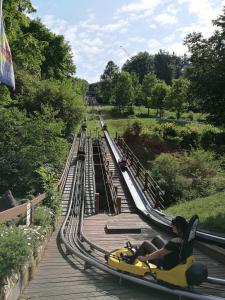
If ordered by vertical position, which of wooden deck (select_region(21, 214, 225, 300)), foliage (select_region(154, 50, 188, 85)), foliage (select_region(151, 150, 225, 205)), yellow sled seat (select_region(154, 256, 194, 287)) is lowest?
foliage (select_region(151, 150, 225, 205))

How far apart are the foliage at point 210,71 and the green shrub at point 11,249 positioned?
9439mm

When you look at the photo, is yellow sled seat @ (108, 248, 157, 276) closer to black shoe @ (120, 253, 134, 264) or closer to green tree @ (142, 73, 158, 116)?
black shoe @ (120, 253, 134, 264)

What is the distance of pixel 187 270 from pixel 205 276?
1.06ft

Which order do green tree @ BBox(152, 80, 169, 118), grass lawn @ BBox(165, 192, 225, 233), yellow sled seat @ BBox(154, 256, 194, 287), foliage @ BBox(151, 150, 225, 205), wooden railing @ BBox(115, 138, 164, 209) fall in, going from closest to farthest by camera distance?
yellow sled seat @ BBox(154, 256, 194, 287) < grass lawn @ BBox(165, 192, 225, 233) < wooden railing @ BBox(115, 138, 164, 209) < foliage @ BBox(151, 150, 225, 205) < green tree @ BBox(152, 80, 169, 118)

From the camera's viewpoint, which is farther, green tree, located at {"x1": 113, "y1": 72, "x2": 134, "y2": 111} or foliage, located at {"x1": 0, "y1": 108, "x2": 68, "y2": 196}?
green tree, located at {"x1": 113, "y1": 72, "x2": 134, "y2": 111}

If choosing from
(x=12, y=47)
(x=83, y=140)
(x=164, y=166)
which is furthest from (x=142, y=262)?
(x=83, y=140)

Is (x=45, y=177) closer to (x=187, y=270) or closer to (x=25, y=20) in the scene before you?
(x=187, y=270)

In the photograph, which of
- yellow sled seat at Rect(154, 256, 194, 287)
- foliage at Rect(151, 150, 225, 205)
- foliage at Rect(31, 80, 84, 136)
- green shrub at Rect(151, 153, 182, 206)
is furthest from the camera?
foliage at Rect(31, 80, 84, 136)

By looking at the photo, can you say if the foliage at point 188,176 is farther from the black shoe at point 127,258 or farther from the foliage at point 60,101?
the black shoe at point 127,258

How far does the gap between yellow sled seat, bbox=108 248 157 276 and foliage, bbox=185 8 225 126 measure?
7.83 meters

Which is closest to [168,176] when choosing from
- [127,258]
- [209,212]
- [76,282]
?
[209,212]

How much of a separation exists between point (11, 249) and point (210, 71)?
10.1 meters

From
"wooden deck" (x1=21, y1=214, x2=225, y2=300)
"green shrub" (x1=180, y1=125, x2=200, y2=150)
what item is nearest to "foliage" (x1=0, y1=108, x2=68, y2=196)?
"wooden deck" (x1=21, y1=214, x2=225, y2=300)

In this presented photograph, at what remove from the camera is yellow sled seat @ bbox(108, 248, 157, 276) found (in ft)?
26.5
